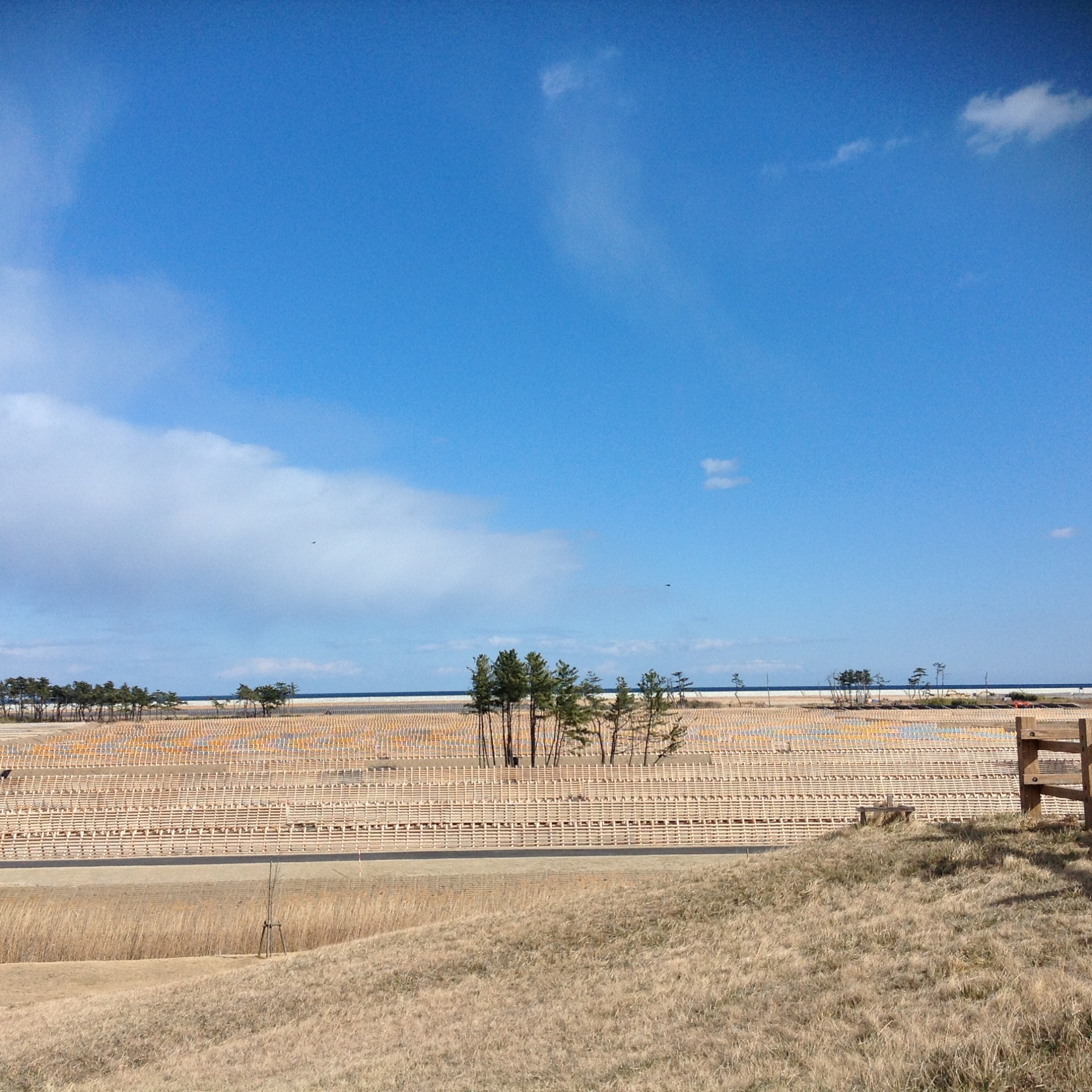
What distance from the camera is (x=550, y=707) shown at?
140 ft

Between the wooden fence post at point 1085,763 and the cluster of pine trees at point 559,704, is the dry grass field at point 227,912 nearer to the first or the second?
the wooden fence post at point 1085,763

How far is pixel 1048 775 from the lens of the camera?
12477 mm

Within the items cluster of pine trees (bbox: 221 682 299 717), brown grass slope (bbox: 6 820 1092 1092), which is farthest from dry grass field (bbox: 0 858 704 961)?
cluster of pine trees (bbox: 221 682 299 717)

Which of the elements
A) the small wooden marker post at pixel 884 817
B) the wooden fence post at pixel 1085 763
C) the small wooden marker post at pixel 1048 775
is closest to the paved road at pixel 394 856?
the small wooden marker post at pixel 884 817

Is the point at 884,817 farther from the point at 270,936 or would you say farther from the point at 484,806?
the point at 270,936

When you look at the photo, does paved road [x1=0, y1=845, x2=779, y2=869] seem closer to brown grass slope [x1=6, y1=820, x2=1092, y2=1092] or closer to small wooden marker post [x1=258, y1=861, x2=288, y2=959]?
small wooden marker post [x1=258, y1=861, x2=288, y2=959]

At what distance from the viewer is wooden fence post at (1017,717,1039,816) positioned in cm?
1243

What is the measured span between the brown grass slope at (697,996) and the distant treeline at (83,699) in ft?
325

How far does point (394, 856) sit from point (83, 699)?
100655 mm

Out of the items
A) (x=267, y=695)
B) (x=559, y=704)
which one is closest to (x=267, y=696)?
(x=267, y=695)

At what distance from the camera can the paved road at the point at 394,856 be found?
22.8 meters

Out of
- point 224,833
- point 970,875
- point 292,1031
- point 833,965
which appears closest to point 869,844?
point 970,875

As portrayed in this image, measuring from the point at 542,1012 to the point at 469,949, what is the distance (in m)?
4.05

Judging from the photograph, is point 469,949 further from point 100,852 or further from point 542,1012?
point 100,852
